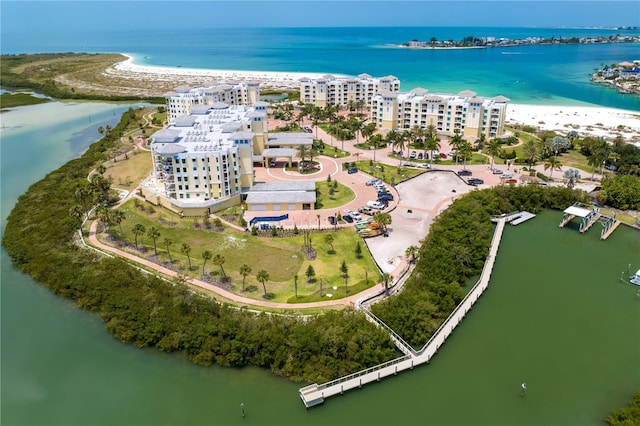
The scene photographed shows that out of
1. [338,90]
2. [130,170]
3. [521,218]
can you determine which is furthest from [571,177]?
[130,170]

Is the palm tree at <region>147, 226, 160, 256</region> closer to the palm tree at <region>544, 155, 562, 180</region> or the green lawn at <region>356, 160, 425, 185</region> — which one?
the green lawn at <region>356, 160, 425, 185</region>

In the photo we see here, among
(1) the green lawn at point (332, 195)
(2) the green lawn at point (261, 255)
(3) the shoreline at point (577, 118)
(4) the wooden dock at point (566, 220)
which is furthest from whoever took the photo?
(3) the shoreline at point (577, 118)

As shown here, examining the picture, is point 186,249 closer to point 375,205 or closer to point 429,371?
point 375,205

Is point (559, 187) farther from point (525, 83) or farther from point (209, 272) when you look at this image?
point (525, 83)

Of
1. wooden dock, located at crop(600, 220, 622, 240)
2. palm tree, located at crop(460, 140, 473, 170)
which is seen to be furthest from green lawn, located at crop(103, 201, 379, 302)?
wooden dock, located at crop(600, 220, 622, 240)

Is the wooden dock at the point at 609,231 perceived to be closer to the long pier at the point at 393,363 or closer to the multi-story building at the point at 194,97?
the long pier at the point at 393,363

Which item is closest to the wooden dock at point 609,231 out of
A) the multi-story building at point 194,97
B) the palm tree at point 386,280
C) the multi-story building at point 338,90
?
the palm tree at point 386,280

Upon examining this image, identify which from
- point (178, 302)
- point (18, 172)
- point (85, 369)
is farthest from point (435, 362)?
point (18, 172)
